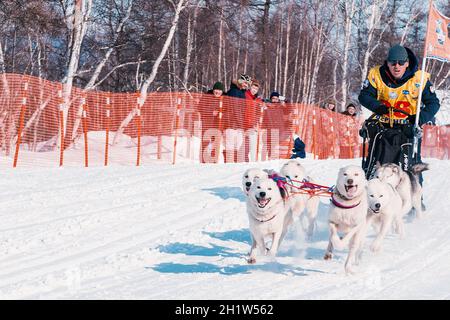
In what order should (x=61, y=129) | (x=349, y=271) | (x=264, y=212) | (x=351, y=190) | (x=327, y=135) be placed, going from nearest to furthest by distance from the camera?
1. (x=349, y=271)
2. (x=351, y=190)
3. (x=264, y=212)
4. (x=61, y=129)
5. (x=327, y=135)

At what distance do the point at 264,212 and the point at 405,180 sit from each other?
2.09 meters

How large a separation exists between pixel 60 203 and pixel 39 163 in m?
4.14

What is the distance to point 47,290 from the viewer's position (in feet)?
14.9

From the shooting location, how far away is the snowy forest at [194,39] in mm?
16469

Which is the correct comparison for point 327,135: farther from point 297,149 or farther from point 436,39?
point 436,39

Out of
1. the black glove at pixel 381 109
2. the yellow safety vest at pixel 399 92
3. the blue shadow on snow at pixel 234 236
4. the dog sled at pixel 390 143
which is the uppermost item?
the yellow safety vest at pixel 399 92

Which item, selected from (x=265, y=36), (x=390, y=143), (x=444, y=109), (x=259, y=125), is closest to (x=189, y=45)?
(x=265, y=36)

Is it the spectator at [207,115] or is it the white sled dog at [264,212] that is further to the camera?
the spectator at [207,115]

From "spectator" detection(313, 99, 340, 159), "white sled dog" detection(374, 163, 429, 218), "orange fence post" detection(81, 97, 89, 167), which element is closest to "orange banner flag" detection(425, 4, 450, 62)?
"white sled dog" detection(374, 163, 429, 218)

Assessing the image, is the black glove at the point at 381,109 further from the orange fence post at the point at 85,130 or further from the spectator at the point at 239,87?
the orange fence post at the point at 85,130

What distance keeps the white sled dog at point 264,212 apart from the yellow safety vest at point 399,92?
1956 mm

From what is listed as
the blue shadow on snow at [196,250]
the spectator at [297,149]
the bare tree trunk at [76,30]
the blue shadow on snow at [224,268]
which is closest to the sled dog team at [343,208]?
the blue shadow on snow at [224,268]

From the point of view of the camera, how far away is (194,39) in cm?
2261
